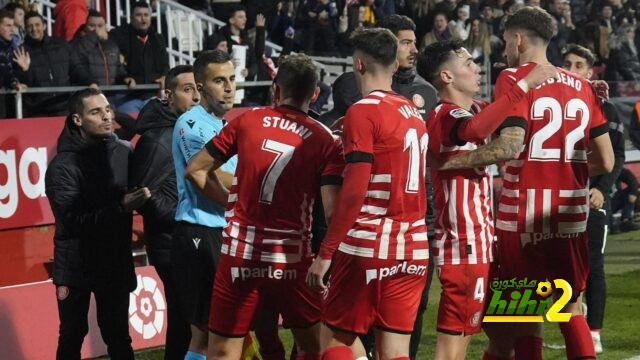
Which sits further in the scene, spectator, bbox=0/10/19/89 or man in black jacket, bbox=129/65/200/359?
spectator, bbox=0/10/19/89

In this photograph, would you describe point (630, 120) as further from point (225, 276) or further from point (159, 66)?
point (225, 276)

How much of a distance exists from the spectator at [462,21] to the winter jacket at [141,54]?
6772 mm

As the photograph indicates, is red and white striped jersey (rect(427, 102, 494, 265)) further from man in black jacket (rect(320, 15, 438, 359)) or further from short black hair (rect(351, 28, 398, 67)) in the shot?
man in black jacket (rect(320, 15, 438, 359))

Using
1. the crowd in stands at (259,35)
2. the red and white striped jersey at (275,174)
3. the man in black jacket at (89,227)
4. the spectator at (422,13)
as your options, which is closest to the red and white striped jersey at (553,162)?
the red and white striped jersey at (275,174)

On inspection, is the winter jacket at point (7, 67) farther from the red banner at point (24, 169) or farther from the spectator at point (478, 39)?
the spectator at point (478, 39)

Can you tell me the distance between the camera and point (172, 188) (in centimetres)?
775

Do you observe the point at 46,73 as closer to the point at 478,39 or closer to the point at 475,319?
the point at 475,319

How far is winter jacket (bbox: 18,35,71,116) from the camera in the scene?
1286 centimetres

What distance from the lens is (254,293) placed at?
6.16 m

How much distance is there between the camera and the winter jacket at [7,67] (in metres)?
12.6

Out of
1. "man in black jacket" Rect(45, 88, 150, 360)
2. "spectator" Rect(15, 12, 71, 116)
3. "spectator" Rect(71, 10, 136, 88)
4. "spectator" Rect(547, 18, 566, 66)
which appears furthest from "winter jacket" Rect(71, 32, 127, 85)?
"spectator" Rect(547, 18, 566, 66)

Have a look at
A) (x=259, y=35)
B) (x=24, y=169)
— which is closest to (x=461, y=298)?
(x=24, y=169)

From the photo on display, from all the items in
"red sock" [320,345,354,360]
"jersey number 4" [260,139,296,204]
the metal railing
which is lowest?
"red sock" [320,345,354,360]

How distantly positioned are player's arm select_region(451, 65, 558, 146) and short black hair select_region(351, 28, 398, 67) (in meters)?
0.61
